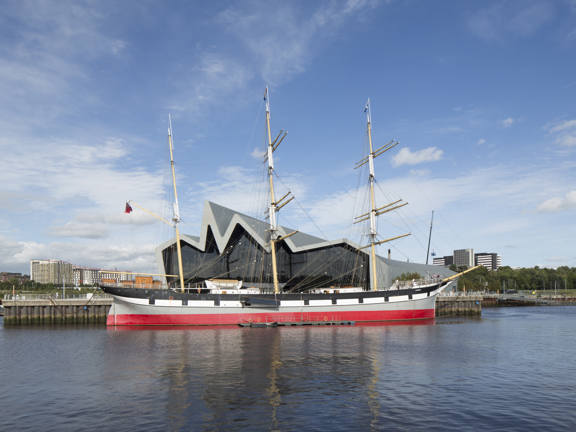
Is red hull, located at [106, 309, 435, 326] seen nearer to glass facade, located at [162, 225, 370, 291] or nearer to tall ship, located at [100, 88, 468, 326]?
tall ship, located at [100, 88, 468, 326]

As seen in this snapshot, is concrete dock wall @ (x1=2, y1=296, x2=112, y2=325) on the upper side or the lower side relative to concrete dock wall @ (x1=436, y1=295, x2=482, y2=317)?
upper

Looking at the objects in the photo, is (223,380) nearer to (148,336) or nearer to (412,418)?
(412,418)

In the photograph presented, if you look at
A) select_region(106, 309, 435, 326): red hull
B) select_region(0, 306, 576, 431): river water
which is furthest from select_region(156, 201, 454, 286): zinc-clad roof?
select_region(0, 306, 576, 431): river water

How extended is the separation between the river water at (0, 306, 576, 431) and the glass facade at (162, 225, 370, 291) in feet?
102

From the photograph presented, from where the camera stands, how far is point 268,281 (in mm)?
67625

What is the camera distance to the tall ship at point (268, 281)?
47.6m

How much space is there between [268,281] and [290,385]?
4857 cm

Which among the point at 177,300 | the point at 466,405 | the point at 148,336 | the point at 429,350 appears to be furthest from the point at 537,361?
the point at 177,300

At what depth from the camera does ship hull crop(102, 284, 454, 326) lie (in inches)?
1855

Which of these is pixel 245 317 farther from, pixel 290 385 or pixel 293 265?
pixel 290 385

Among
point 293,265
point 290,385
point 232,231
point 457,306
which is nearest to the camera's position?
point 290,385

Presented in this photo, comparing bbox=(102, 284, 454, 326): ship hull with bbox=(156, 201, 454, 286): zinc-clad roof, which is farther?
bbox=(156, 201, 454, 286): zinc-clad roof

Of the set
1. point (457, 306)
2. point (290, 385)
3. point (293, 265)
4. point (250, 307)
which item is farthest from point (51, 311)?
point (457, 306)

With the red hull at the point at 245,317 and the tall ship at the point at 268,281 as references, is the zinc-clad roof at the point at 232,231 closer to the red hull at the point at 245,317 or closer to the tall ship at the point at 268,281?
the tall ship at the point at 268,281
